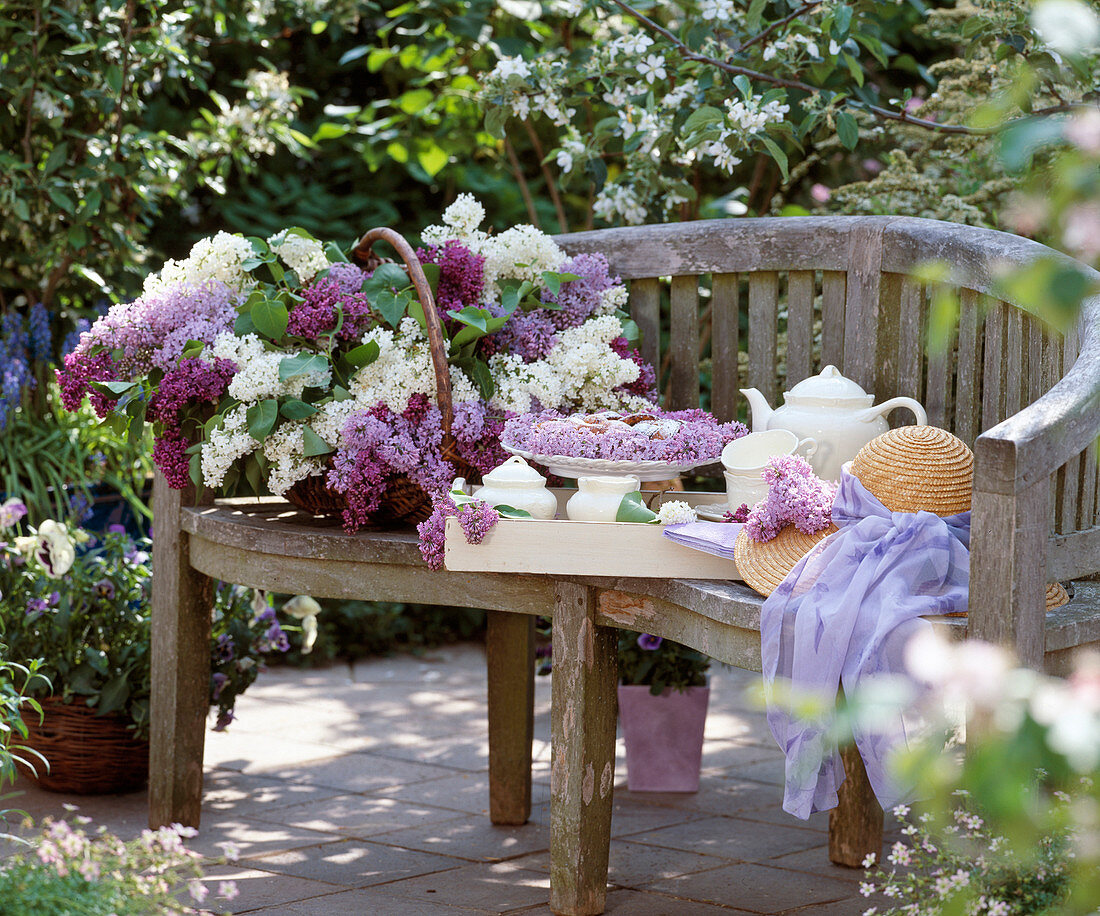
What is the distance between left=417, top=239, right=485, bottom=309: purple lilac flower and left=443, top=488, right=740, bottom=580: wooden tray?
0.69m

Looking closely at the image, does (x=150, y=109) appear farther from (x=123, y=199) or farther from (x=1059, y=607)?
(x=1059, y=607)

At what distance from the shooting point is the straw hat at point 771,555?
2.04m

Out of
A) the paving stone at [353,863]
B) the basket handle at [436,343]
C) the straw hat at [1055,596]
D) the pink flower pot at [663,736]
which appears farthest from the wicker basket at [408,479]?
the straw hat at [1055,596]

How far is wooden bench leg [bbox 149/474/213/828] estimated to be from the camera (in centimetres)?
290

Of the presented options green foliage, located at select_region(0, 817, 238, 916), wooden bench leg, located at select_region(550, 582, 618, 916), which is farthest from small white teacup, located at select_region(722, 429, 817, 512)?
green foliage, located at select_region(0, 817, 238, 916)

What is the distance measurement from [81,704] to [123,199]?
1.87 metres

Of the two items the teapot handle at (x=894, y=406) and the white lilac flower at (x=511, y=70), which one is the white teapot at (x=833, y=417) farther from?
the white lilac flower at (x=511, y=70)

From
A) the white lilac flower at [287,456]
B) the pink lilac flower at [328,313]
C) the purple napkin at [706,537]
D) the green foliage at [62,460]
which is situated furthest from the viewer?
the green foliage at [62,460]

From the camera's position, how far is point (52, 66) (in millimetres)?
3979

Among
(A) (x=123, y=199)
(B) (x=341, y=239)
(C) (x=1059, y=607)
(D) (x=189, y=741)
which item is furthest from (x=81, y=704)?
(B) (x=341, y=239)

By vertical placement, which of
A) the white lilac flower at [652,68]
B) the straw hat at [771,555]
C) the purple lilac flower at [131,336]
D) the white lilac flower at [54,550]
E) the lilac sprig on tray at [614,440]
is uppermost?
the white lilac flower at [652,68]

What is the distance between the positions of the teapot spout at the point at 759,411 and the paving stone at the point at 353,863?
1102mm

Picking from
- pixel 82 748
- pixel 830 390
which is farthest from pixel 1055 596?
pixel 82 748

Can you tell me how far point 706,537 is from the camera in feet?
7.10
